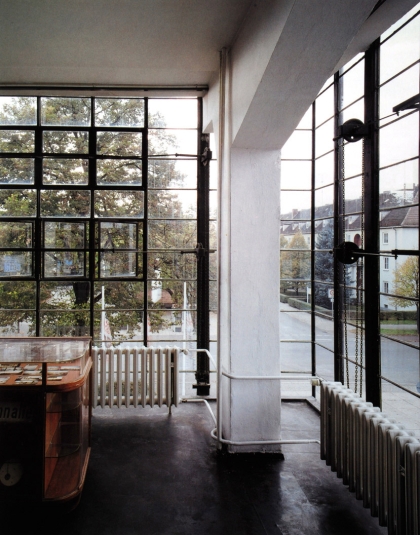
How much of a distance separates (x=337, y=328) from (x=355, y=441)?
1.74 metres

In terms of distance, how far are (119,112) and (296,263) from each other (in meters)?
2.84

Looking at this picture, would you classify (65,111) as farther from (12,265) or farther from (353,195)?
(353,195)

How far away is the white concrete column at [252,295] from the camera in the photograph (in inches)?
150

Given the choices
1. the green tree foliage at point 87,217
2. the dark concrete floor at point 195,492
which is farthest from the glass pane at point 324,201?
the dark concrete floor at point 195,492

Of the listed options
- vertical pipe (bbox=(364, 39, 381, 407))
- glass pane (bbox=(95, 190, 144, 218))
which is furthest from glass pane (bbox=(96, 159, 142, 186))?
vertical pipe (bbox=(364, 39, 381, 407))

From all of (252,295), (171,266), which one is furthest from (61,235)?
(252,295)

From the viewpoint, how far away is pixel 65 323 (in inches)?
193

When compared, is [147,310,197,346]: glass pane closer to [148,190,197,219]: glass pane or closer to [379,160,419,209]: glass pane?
[148,190,197,219]: glass pane

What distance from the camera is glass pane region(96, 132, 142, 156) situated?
16.3 feet

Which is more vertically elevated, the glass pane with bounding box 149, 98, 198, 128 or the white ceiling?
the white ceiling

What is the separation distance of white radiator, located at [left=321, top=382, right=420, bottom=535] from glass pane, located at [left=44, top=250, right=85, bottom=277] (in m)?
3.09

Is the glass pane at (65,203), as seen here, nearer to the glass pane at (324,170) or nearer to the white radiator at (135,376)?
the white radiator at (135,376)

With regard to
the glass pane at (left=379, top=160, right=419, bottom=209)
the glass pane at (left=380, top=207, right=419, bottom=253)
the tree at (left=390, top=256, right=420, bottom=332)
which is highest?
the glass pane at (left=379, top=160, right=419, bottom=209)

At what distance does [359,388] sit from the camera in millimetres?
4027
